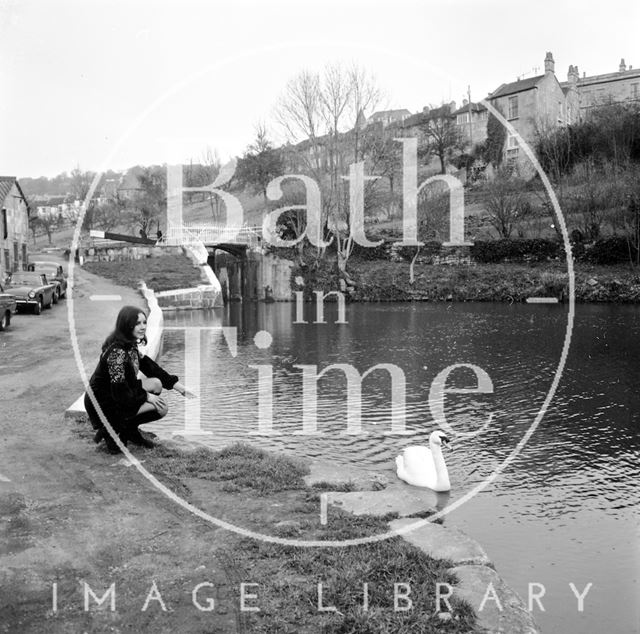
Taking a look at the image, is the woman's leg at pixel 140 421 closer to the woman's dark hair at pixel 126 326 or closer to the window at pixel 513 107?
the woman's dark hair at pixel 126 326

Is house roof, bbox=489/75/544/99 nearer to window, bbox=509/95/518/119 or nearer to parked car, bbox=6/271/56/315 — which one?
window, bbox=509/95/518/119

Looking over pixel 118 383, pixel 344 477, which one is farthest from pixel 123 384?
pixel 344 477

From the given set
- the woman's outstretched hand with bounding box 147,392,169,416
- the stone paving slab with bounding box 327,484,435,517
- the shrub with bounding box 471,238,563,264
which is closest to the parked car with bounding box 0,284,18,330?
the woman's outstretched hand with bounding box 147,392,169,416

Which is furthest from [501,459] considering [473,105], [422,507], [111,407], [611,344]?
[473,105]

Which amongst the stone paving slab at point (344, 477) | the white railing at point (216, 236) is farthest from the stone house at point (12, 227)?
the stone paving slab at point (344, 477)

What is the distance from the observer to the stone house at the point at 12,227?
131 feet

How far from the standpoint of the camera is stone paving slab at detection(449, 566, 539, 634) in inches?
183

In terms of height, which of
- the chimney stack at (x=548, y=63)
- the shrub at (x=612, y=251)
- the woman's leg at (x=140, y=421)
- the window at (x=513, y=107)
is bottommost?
the woman's leg at (x=140, y=421)

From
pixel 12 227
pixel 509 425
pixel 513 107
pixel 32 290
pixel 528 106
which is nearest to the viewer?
pixel 509 425

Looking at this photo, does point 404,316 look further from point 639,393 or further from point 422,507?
point 422,507

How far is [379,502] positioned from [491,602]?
231 cm

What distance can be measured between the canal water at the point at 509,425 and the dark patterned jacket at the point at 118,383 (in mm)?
2415

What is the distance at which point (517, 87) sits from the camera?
68438mm

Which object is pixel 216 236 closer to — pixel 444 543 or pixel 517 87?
pixel 517 87
